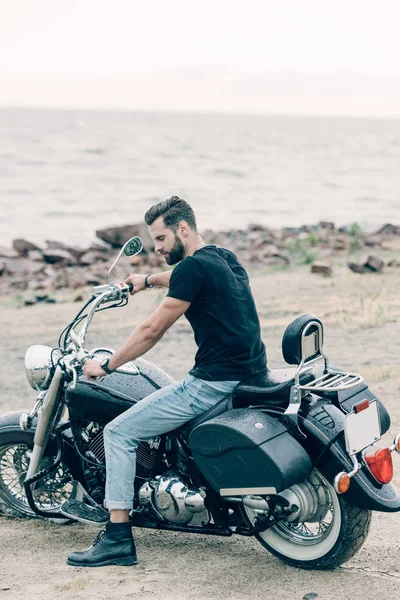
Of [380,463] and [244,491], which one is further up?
[380,463]

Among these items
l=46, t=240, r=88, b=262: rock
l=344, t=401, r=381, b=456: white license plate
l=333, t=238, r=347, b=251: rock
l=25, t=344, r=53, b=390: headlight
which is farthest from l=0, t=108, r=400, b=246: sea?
l=344, t=401, r=381, b=456: white license plate

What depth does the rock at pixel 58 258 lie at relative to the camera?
20.9 m

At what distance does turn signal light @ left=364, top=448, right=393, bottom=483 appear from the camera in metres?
4.47

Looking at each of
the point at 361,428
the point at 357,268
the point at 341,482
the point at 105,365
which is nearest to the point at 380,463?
the point at 361,428

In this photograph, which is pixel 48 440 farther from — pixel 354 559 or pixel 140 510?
pixel 354 559

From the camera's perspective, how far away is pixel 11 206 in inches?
1481

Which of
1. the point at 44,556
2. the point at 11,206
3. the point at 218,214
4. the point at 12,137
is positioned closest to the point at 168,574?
the point at 44,556

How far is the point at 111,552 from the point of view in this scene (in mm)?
4891

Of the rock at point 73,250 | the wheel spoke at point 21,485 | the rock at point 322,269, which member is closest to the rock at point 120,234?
the rock at point 73,250

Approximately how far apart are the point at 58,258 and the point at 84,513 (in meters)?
16.2

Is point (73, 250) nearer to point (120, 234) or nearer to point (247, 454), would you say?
point (120, 234)

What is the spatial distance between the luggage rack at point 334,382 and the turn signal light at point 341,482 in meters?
0.40

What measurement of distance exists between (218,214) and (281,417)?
30870 millimetres

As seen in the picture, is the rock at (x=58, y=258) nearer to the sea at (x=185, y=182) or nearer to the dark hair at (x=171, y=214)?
the sea at (x=185, y=182)
